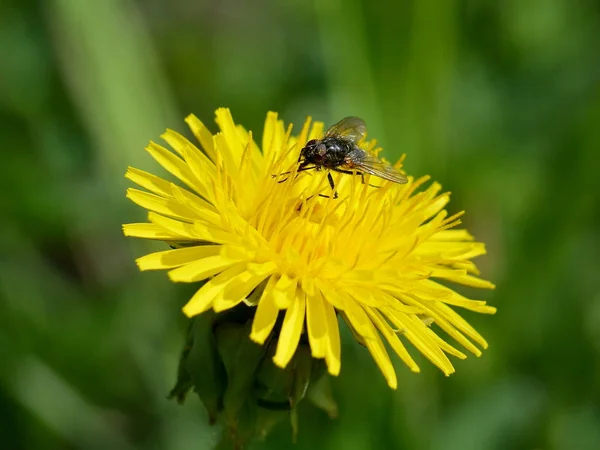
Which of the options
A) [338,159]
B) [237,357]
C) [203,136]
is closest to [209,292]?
[237,357]

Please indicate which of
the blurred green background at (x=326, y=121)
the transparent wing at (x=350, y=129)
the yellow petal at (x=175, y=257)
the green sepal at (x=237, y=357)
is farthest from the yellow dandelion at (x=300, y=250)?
the blurred green background at (x=326, y=121)

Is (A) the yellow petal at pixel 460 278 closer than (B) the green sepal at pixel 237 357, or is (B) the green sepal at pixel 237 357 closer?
(B) the green sepal at pixel 237 357

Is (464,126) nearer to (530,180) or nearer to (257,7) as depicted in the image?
(530,180)

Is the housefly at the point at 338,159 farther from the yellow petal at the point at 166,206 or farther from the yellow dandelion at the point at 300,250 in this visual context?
the yellow petal at the point at 166,206

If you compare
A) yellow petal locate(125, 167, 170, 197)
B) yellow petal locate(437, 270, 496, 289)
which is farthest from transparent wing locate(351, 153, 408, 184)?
yellow petal locate(125, 167, 170, 197)

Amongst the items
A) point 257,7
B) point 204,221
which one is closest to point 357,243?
point 204,221

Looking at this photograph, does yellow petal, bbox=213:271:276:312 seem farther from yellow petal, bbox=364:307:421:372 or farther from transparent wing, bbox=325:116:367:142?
transparent wing, bbox=325:116:367:142
